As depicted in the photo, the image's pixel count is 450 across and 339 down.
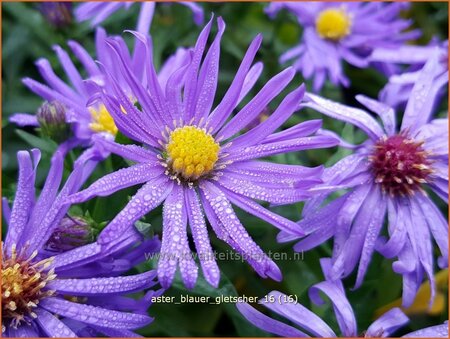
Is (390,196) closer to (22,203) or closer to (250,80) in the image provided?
(250,80)

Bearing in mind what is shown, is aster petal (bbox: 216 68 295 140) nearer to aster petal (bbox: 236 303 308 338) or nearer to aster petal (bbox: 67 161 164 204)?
aster petal (bbox: 67 161 164 204)

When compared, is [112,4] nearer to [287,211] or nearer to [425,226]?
[287,211]

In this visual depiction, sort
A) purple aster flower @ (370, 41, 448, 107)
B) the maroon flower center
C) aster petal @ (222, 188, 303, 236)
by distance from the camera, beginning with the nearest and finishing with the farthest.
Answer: aster petal @ (222, 188, 303, 236)
the maroon flower center
purple aster flower @ (370, 41, 448, 107)

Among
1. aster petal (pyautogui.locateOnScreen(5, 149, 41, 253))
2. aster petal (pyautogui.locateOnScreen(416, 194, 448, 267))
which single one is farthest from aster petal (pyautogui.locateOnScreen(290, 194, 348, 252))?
aster petal (pyautogui.locateOnScreen(5, 149, 41, 253))

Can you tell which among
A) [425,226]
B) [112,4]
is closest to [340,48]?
[112,4]

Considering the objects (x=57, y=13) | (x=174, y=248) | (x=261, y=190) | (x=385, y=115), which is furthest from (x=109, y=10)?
(x=174, y=248)

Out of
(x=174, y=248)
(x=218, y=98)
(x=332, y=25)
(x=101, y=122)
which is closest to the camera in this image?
(x=174, y=248)
